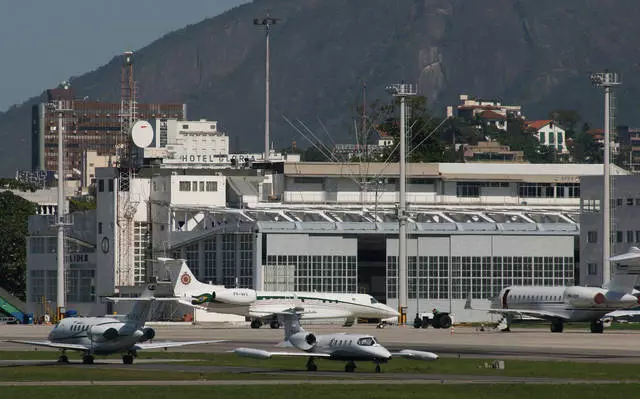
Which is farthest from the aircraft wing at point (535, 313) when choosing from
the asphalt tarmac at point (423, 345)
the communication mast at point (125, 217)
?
the communication mast at point (125, 217)

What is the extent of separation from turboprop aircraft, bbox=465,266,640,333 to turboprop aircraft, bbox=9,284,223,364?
1736 inches

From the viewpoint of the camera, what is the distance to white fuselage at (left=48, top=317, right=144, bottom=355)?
8212 centimetres

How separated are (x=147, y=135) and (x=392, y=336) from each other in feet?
209

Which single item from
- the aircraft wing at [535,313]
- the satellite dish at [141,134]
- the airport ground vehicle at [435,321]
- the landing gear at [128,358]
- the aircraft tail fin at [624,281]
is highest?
the satellite dish at [141,134]

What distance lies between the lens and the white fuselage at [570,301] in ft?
386

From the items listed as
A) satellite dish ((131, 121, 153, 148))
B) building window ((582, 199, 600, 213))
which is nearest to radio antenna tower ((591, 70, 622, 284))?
building window ((582, 199, 600, 213))

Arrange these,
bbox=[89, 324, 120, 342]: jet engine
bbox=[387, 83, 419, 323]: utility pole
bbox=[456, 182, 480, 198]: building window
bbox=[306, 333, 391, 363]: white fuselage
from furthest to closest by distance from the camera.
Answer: bbox=[456, 182, 480, 198]: building window < bbox=[387, 83, 419, 323]: utility pole < bbox=[89, 324, 120, 342]: jet engine < bbox=[306, 333, 391, 363]: white fuselage

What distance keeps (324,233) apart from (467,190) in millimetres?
45423

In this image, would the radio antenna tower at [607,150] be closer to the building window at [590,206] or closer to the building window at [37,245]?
the building window at [590,206]

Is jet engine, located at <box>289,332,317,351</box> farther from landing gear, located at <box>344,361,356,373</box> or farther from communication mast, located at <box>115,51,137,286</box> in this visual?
communication mast, located at <box>115,51,137,286</box>

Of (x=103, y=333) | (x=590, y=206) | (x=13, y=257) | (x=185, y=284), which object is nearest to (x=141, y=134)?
(x=185, y=284)

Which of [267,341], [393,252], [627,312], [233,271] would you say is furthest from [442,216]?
[267,341]

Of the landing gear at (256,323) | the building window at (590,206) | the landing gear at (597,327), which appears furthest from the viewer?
the building window at (590,206)

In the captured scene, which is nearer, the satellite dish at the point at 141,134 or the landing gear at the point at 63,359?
the landing gear at the point at 63,359
